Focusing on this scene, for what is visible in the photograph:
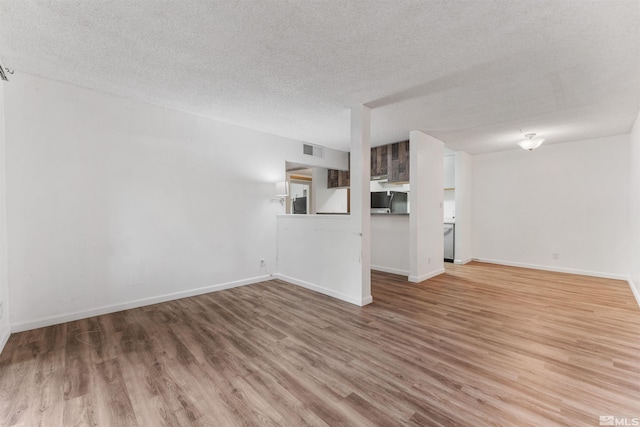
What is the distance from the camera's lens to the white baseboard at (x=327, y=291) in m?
3.39

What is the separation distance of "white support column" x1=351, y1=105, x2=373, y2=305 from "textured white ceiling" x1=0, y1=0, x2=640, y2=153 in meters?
0.24

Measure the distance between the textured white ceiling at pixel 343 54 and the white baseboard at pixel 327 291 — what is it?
8.05ft

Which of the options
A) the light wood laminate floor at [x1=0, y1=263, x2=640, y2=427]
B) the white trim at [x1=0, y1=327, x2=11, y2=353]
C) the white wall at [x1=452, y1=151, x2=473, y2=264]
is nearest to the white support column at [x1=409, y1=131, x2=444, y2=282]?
the white wall at [x1=452, y1=151, x2=473, y2=264]

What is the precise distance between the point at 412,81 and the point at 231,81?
186 cm

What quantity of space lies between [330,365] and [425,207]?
334 cm

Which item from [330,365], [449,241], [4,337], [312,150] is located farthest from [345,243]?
[449,241]

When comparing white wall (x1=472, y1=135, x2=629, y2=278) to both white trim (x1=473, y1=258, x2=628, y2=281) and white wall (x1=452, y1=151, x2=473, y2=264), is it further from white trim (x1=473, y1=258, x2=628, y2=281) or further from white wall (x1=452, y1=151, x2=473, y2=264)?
white wall (x1=452, y1=151, x2=473, y2=264)

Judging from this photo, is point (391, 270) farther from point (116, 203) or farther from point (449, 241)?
point (116, 203)

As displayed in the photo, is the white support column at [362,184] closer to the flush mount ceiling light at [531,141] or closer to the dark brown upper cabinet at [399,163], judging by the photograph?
the dark brown upper cabinet at [399,163]

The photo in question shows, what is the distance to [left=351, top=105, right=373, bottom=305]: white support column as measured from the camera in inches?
133

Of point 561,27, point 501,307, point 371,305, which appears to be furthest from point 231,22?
point 501,307

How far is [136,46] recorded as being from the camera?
2166 mm

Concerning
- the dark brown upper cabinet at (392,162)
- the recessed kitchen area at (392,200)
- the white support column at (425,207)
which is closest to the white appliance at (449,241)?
the recessed kitchen area at (392,200)

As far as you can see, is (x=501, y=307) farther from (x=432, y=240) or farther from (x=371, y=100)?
(x=371, y=100)
